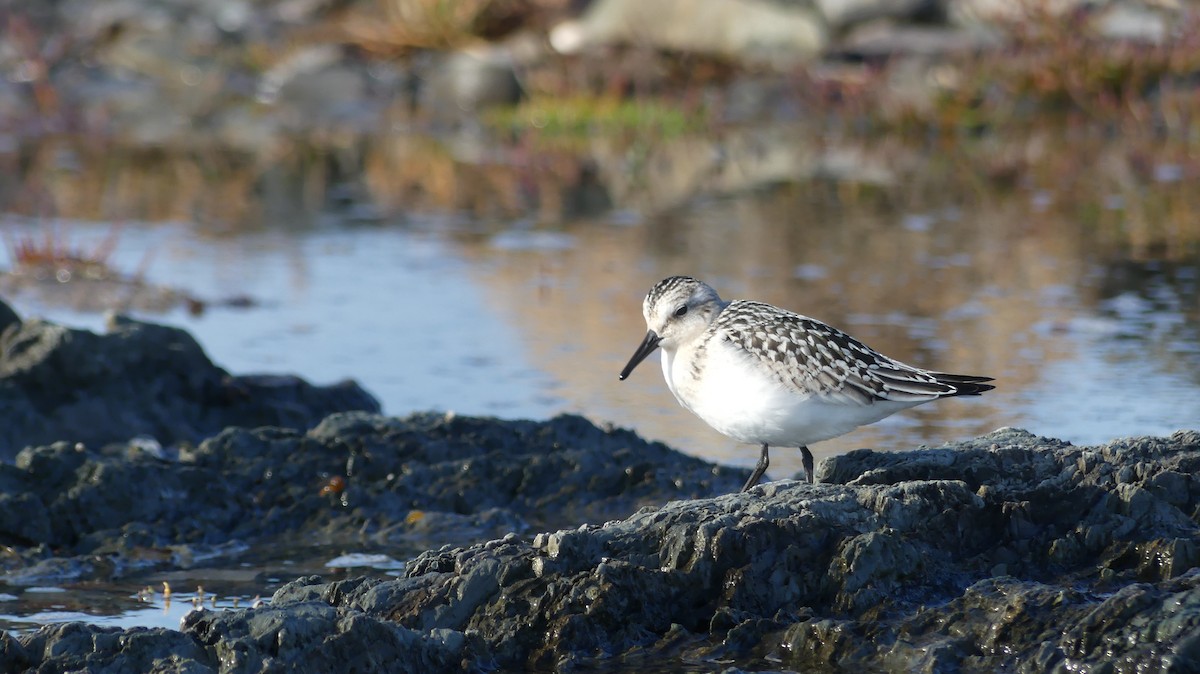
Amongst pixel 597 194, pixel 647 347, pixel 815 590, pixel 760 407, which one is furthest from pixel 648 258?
pixel 815 590

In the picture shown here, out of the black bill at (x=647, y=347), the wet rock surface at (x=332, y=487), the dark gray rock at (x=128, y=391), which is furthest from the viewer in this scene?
the dark gray rock at (x=128, y=391)

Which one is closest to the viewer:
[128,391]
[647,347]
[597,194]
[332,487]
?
[647,347]

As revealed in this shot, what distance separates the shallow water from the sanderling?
175 centimetres

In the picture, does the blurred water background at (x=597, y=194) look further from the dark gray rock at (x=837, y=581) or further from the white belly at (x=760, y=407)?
the dark gray rock at (x=837, y=581)

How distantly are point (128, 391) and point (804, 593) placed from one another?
13.8 ft

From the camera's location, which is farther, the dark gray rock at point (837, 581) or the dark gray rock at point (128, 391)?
the dark gray rock at point (128, 391)

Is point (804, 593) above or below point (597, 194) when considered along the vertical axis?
below

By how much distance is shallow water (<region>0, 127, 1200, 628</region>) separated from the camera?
355 inches

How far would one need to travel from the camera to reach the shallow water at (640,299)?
9.02 m

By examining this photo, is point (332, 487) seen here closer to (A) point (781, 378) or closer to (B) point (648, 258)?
(A) point (781, 378)

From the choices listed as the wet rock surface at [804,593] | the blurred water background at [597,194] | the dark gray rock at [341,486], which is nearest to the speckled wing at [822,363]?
the wet rock surface at [804,593]

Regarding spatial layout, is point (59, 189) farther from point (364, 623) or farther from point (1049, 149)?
point (364, 623)

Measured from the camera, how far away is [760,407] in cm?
575

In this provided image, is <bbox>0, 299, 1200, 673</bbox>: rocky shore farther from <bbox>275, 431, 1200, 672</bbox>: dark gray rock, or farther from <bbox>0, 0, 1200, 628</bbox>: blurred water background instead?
<bbox>0, 0, 1200, 628</bbox>: blurred water background
